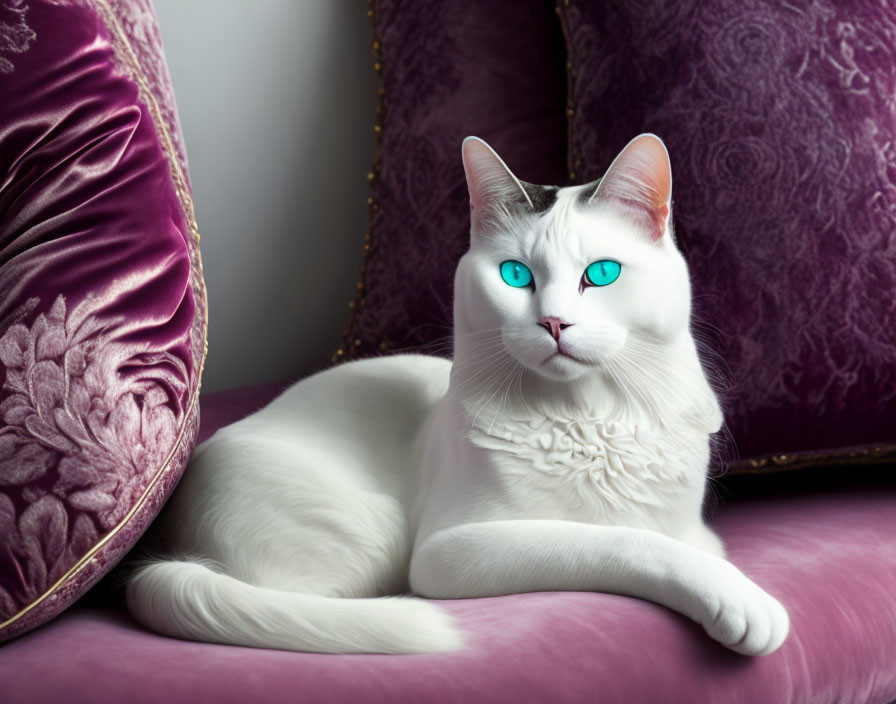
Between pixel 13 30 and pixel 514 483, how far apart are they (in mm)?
623

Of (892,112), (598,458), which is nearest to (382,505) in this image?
(598,458)

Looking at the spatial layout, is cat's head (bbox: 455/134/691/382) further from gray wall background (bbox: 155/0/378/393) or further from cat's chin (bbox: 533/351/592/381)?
gray wall background (bbox: 155/0/378/393)

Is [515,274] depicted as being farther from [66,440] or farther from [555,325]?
[66,440]

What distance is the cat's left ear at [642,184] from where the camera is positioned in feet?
2.72

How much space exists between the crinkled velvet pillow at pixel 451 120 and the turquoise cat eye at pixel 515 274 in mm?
521

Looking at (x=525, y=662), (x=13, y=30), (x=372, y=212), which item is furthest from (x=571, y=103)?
(x=525, y=662)

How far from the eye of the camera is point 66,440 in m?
0.77

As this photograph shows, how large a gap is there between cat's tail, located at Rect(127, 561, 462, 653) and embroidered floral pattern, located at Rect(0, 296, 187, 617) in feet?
0.28

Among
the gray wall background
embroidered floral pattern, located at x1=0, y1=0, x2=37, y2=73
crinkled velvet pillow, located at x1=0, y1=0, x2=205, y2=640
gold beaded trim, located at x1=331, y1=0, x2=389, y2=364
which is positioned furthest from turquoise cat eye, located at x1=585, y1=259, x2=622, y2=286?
the gray wall background

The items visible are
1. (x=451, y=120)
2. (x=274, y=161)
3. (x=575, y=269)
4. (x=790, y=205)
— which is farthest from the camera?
(x=274, y=161)

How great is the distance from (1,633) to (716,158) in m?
0.88

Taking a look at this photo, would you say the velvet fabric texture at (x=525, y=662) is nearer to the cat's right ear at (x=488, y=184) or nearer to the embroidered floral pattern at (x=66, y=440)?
the embroidered floral pattern at (x=66, y=440)

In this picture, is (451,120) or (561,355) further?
(451,120)

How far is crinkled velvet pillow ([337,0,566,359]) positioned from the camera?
1399 millimetres
